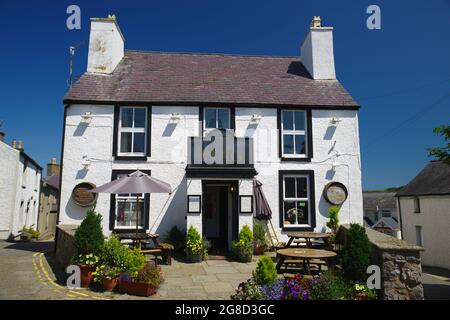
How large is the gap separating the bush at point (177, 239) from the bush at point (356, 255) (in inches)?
233

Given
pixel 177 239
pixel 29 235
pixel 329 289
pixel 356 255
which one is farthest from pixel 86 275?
pixel 29 235

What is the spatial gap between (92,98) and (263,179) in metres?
7.51

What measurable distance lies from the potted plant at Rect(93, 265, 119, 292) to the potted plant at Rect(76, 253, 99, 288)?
14 cm

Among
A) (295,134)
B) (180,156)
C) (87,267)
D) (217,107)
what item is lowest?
(87,267)

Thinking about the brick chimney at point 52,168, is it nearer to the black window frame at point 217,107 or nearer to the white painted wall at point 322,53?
the black window frame at point 217,107

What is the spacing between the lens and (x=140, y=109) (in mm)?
13070

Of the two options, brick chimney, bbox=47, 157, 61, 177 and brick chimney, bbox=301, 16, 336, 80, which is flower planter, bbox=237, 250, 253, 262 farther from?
brick chimney, bbox=47, 157, 61, 177

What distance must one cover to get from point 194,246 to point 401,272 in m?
6.00

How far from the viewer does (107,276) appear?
7.07m

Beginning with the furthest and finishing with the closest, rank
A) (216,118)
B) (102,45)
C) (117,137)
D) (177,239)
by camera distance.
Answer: (102,45), (216,118), (117,137), (177,239)

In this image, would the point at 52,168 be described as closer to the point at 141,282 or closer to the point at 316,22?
the point at 316,22
